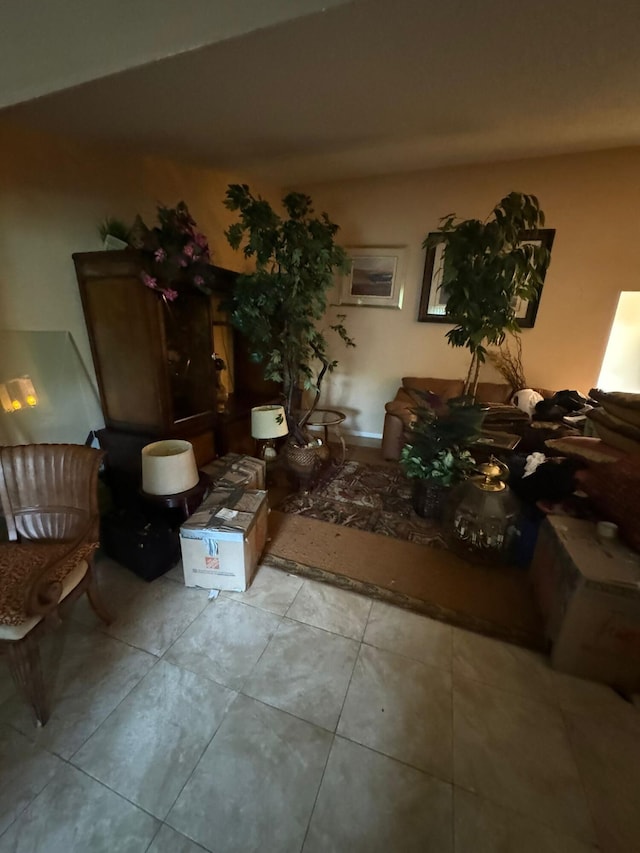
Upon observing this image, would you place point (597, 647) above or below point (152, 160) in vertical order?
below

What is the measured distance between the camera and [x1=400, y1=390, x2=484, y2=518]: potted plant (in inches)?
76.5

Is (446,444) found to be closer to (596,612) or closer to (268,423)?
(596,612)

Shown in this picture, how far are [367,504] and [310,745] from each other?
1430 mm

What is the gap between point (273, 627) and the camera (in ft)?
4.53

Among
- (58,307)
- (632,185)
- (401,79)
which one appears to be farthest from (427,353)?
(58,307)

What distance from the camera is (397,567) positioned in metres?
1.74

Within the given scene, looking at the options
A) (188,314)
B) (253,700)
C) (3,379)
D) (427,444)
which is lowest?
(253,700)

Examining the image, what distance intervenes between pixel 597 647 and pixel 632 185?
3327 millimetres

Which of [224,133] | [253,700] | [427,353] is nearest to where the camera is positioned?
[253,700]

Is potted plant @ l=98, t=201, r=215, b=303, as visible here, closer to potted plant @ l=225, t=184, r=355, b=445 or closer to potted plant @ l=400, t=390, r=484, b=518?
potted plant @ l=225, t=184, r=355, b=445

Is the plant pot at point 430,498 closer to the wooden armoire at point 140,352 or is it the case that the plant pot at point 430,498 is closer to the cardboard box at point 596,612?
the cardboard box at point 596,612

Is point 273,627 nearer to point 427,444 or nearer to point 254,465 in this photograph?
point 254,465

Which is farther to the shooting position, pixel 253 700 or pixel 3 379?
pixel 3 379

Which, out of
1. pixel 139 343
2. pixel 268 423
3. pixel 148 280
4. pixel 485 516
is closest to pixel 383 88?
pixel 148 280
